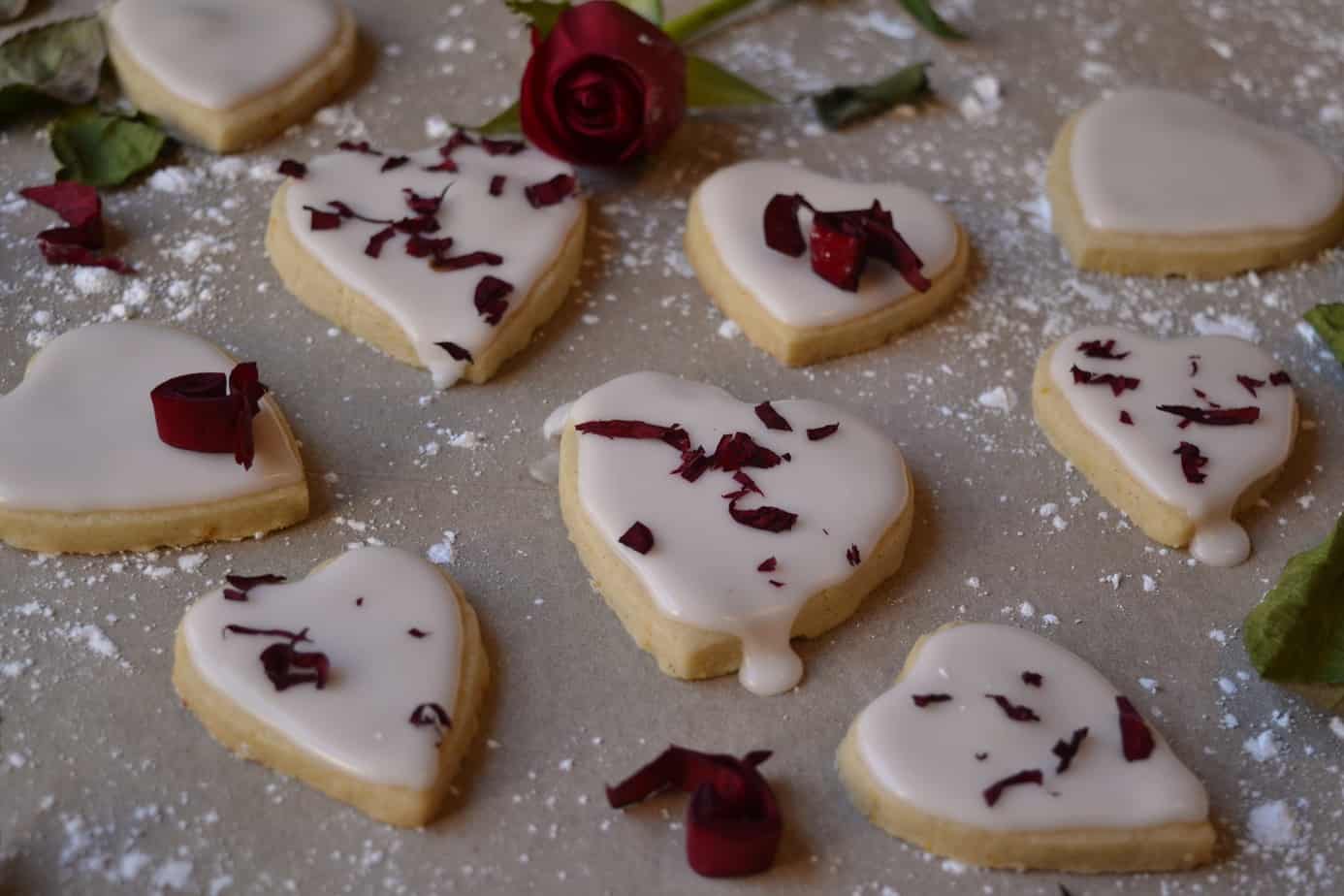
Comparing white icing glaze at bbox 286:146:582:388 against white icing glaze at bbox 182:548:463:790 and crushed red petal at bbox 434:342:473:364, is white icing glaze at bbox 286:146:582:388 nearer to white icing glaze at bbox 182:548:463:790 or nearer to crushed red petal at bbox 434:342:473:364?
crushed red petal at bbox 434:342:473:364

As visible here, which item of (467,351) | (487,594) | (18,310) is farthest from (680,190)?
(18,310)

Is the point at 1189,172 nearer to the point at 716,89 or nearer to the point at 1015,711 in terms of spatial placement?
the point at 716,89

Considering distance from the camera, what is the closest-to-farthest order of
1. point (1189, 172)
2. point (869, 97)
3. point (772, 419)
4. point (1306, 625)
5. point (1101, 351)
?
point (1306, 625)
point (772, 419)
point (1101, 351)
point (1189, 172)
point (869, 97)

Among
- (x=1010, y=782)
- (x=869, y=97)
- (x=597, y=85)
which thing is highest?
(x=597, y=85)

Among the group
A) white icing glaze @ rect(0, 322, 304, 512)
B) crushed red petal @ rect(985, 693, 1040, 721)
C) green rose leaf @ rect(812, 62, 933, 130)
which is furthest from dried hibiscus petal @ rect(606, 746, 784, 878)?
green rose leaf @ rect(812, 62, 933, 130)

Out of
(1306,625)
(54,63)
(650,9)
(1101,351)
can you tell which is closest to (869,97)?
(650,9)

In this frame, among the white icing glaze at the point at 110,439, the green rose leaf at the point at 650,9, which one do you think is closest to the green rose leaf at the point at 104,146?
the white icing glaze at the point at 110,439
